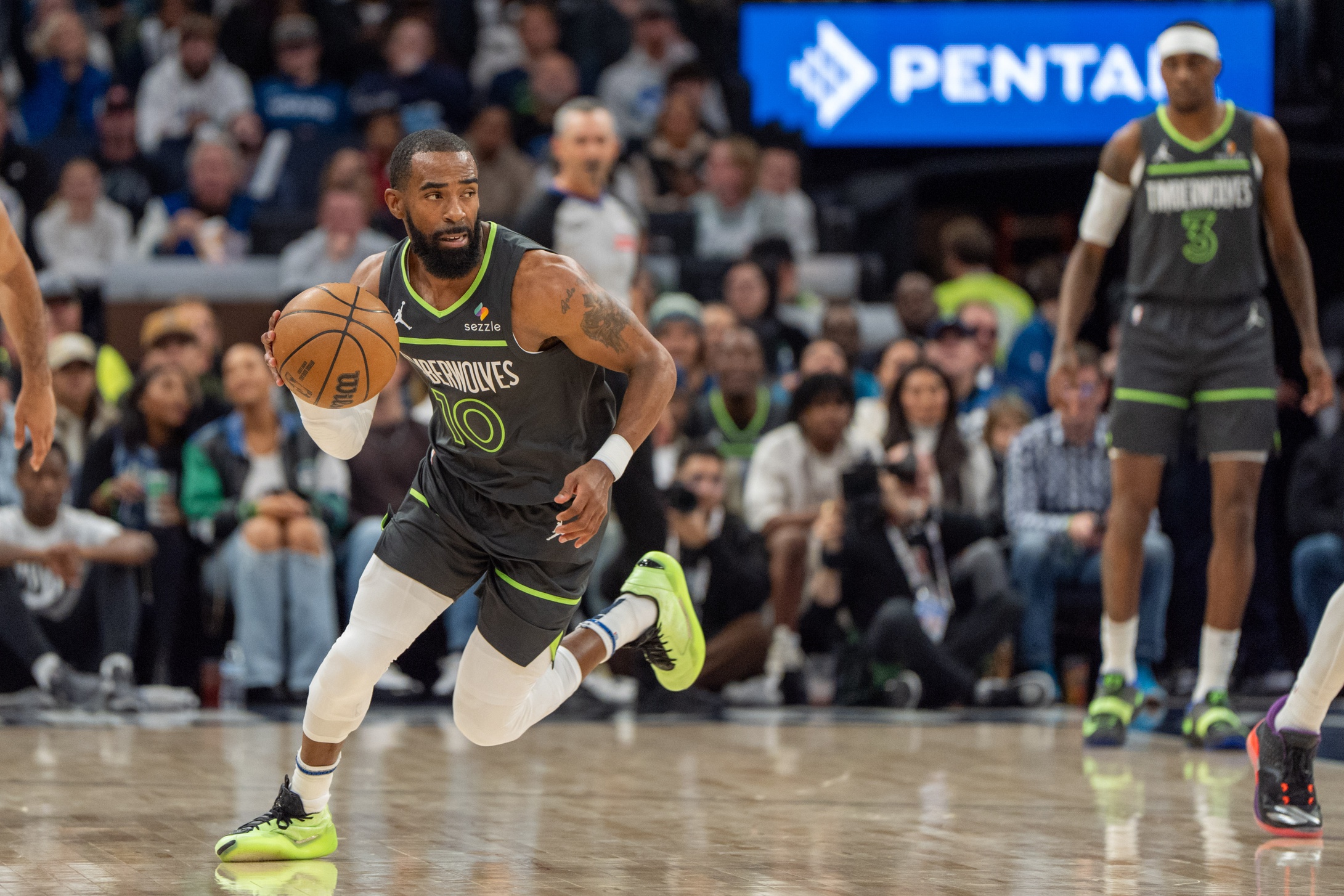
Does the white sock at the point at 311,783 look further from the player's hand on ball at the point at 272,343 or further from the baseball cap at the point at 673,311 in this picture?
the baseball cap at the point at 673,311

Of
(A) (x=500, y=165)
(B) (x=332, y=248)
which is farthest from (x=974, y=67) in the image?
(B) (x=332, y=248)

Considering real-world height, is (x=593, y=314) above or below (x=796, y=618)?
above

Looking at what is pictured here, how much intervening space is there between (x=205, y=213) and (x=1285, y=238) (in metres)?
6.80

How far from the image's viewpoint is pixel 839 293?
1130 cm

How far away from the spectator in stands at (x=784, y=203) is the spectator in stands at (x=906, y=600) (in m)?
3.43

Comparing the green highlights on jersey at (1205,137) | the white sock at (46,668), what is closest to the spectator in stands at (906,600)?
the green highlights on jersey at (1205,137)

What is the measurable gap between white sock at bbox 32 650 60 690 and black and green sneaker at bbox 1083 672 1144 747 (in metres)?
4.21

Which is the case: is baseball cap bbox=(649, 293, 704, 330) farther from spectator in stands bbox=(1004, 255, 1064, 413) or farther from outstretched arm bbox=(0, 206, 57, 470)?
outstretched arm bbox=(0, 206, 57, 470)

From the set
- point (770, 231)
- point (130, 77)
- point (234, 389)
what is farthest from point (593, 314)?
point (130, 77)

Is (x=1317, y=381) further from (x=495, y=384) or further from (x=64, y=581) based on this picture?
(x=64, y=581)

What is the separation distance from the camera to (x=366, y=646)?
13.3 ft

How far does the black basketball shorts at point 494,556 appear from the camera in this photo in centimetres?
422

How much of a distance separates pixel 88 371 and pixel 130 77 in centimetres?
432

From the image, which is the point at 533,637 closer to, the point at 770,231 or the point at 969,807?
the point at 969,807
